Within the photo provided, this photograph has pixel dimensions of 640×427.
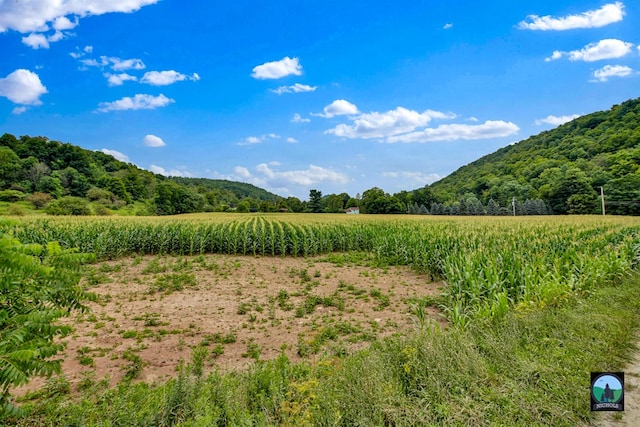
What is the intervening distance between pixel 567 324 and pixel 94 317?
9648 mm

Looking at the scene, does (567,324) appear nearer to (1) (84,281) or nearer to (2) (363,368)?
(2) (363,368)

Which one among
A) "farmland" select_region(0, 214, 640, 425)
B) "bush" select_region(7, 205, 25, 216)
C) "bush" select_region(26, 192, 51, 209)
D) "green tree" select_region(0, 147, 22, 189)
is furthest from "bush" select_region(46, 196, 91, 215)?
"farmland" select_region(0, 214, 640, 425)

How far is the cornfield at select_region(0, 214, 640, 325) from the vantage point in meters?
7.40

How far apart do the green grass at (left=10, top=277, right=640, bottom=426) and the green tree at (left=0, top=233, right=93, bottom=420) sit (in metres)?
0.84

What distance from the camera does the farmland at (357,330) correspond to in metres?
3.09

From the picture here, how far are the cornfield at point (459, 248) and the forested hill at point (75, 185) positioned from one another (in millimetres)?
44077

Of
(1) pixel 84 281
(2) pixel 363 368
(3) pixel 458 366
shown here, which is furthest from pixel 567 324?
(1) pixel 84 281

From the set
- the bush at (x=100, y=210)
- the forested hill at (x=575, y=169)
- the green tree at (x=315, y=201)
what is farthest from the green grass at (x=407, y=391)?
the green tree at (x=315, y=201)

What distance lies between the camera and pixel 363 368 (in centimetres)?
356

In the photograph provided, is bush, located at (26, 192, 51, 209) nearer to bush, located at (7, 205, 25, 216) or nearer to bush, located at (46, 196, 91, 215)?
bush, located at (46, 196, 91, 215)

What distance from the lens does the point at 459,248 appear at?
469 inches

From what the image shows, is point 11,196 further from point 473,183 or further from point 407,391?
point 473,183

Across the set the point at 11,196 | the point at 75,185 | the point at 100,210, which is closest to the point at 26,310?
the point at 100,210

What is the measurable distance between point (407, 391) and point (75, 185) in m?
84.5
